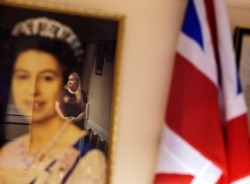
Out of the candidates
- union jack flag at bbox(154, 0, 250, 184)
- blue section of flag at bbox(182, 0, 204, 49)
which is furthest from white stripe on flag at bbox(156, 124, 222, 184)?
blue section of flag at bbox(182, 0, 204, 49)

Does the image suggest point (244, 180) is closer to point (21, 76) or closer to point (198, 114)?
point (198, 114)

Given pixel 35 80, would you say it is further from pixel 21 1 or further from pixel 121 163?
pixel 121 163

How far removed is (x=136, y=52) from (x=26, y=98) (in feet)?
1.17

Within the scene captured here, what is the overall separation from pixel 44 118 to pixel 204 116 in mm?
456

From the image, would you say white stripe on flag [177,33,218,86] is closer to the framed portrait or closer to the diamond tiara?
the framed portrait

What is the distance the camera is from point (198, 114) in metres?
1.17

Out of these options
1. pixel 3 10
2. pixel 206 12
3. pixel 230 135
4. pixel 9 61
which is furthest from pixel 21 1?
pixel 230 135

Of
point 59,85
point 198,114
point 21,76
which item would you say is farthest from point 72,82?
point 198,114

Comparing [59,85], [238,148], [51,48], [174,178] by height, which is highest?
[51,48]

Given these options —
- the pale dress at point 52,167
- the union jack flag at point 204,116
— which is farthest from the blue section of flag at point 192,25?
the pale dress at point 52,167

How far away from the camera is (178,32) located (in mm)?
1281

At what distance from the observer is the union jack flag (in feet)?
3.83

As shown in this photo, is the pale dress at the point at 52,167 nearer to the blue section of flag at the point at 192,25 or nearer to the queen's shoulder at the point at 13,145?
the queen's shoulder at the point at 13,145

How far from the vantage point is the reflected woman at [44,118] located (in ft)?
3.73
